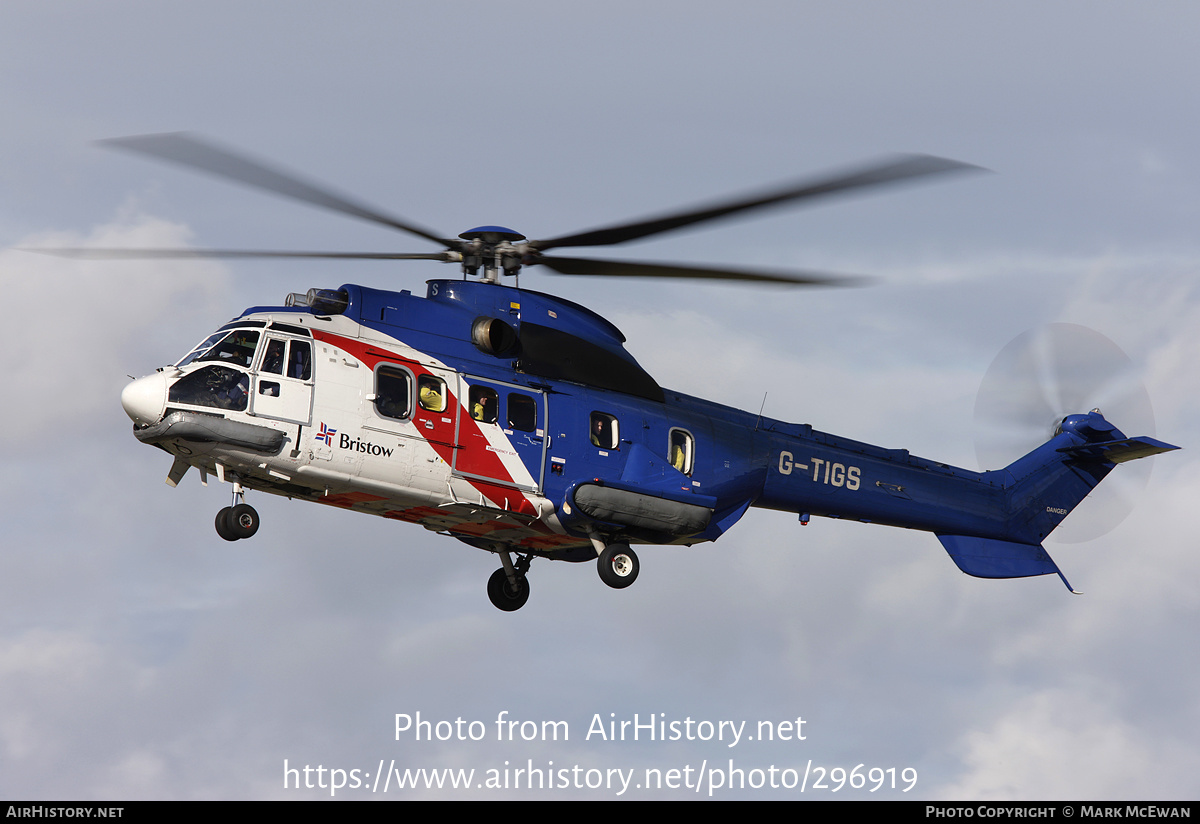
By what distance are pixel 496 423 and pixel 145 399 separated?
5216mm

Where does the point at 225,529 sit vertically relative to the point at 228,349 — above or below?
below

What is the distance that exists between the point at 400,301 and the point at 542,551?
209 inches

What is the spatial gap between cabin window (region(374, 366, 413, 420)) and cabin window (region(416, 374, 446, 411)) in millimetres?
166

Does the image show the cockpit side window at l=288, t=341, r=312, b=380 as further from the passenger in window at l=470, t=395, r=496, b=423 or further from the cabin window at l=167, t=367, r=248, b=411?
the passenger in window at l=470, t=395, r=496, b=423

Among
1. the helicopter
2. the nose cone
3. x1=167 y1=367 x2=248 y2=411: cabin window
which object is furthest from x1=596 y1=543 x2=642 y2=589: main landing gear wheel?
the nose cone

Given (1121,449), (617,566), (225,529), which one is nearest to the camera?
(225,529)

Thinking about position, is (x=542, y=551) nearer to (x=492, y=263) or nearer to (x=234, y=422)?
(x=492, y=263)

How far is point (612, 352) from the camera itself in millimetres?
23891

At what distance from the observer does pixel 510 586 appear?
2498 centimetres

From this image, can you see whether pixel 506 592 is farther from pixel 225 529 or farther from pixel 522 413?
pixel 225 529

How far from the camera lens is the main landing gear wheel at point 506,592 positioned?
25.0 metres

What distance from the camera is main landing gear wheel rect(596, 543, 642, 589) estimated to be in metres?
23.2

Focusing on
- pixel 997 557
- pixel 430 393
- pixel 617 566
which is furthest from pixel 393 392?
pixel 997 557
